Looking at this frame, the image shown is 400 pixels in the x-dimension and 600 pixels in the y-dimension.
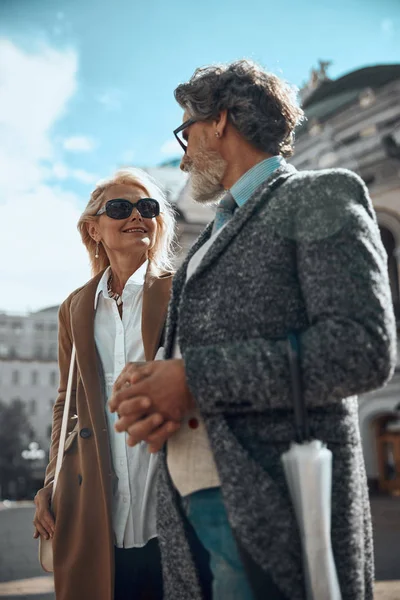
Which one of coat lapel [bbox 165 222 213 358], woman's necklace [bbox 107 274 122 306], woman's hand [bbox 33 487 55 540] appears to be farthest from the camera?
woman's necklace [bbox 107 274 122 306]

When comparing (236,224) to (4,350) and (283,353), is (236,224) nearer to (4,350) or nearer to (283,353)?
(283,353)

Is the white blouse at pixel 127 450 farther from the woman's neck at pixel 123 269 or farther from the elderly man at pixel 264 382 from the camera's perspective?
the elderly man at pixel 264 382

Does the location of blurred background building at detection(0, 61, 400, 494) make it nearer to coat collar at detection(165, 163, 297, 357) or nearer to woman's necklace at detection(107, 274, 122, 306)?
woman's necklace at detection(107, 274, 122, 306)

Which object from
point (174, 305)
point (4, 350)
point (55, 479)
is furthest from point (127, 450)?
point (4, 350)

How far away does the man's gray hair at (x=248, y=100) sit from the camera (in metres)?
1.71

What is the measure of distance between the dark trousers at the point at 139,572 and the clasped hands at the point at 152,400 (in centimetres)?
91

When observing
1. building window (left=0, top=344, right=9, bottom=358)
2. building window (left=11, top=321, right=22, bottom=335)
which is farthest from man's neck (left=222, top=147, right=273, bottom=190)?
building window (left=11, top=321, right=22, bottom=335)

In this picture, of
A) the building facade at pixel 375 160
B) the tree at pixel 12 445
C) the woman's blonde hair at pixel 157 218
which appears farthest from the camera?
the tree at pixel 12 445

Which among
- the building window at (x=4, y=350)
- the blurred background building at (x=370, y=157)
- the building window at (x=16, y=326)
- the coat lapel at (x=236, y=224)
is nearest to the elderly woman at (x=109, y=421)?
the coat lapel at (x=236, y=224)

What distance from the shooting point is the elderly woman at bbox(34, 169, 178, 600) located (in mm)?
2109

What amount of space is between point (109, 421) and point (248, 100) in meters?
1.23

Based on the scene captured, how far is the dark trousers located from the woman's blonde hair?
43.3 inches

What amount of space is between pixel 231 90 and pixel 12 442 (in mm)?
52281

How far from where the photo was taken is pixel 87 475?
2.16 m
